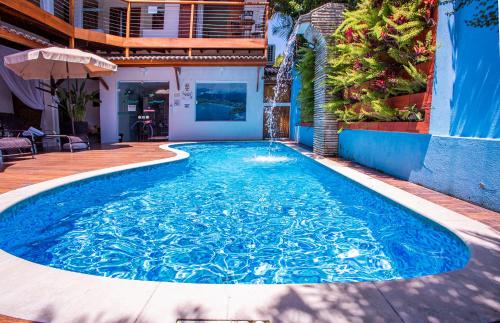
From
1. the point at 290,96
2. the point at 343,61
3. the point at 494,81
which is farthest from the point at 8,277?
the point at 290,96

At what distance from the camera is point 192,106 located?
15508 millimetres

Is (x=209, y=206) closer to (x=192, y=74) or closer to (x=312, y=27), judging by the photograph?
(x=312, y=27)

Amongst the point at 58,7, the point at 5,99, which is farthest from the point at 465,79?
the point at 58,7

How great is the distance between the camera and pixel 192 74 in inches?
605

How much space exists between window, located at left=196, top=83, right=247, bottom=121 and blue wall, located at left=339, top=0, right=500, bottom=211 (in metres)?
11.0

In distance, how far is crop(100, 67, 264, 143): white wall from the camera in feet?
50.2

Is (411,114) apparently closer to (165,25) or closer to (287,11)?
(287,11)

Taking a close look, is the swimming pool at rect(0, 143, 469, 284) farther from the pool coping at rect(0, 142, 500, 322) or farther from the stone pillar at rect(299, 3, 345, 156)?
the stone pillar at rect(299, 3, 345, 156)

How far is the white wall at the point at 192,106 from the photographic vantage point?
15297mm

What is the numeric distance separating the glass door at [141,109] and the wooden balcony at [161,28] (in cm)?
168

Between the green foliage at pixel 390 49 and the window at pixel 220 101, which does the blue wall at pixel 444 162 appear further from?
the window at pixel 220 101

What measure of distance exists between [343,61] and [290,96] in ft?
33.6

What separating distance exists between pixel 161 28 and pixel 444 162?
15487 mm

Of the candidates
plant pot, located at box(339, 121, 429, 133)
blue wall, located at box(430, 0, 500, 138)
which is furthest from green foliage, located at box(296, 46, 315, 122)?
blue wall, located at box(430, 0, 500, 138)
